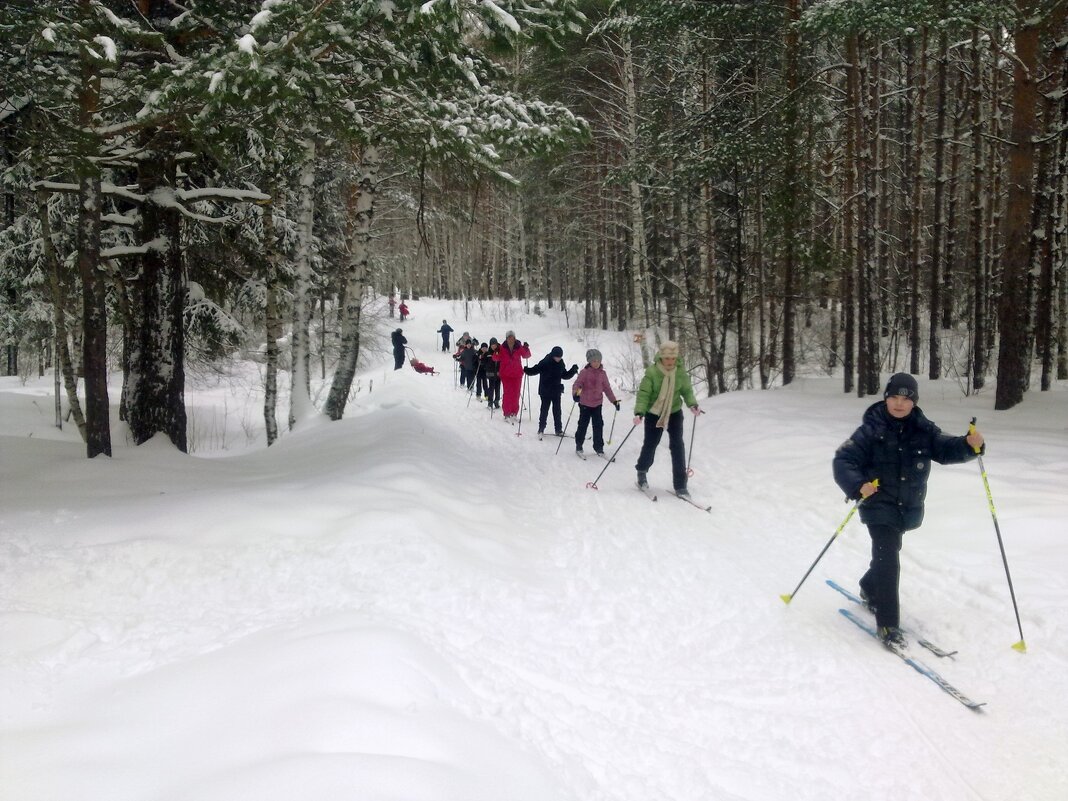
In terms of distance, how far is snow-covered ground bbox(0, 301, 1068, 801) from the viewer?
2826 millimetres

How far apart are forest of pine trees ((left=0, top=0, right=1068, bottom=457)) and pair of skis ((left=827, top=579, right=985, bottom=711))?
206 inches

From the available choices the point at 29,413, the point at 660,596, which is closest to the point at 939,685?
the point at 660,596

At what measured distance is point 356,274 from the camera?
1138cm

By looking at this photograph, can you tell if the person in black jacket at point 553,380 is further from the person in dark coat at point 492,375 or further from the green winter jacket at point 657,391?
the green winter jacket at point 657,391

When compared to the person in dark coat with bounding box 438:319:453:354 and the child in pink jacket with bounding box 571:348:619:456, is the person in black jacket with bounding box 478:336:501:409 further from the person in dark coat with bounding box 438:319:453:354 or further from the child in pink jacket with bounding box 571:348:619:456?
the person in dark coat with bounding box 438:319:453:354

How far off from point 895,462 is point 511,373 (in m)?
11.8

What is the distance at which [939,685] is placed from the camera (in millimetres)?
4102

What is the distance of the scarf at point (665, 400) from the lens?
884 cm

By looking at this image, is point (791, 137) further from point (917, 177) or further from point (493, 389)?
point (493, 389)

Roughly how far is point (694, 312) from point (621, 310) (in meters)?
14.5

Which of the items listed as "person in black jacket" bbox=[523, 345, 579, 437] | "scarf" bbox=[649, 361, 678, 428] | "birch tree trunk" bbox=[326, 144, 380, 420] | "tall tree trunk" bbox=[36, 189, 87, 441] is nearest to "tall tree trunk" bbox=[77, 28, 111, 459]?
"tall tree trunk" bbox=[36, 189, 87, 441]

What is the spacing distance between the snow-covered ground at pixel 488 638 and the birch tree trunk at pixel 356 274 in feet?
10.6

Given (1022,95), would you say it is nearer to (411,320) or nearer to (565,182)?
(565,182)

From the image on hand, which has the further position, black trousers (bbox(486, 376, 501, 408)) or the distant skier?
black trousers (bbox(486, 376, 501, 408))
